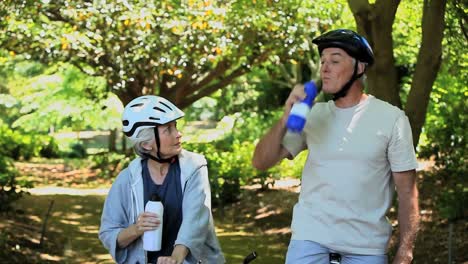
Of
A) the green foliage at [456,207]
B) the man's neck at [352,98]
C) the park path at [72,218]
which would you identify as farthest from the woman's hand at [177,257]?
the green foliage at [456,207]

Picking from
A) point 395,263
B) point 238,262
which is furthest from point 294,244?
point 238,262

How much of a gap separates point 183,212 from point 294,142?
0.67m

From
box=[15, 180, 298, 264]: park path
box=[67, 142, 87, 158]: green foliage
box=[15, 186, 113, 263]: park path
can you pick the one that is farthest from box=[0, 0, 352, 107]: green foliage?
box=[67, 142, 87, 158]: green foliage

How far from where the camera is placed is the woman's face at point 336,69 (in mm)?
3932

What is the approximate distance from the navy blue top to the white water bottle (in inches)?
3.0

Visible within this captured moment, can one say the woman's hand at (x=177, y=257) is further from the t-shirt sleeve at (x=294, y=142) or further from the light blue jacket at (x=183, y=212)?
the t-shirt sleeve at (x=294, y=142)

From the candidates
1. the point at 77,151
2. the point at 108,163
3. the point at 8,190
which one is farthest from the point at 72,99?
the point at 8,190

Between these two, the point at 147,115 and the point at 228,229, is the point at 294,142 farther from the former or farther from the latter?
the point at 228,229

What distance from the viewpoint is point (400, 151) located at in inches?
151

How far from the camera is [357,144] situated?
3.82 m

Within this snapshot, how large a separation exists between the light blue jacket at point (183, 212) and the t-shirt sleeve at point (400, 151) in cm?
97

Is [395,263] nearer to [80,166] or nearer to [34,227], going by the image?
[34,227]

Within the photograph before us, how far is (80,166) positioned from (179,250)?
27241 millimetres

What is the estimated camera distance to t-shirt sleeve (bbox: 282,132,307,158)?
3.97 meters
